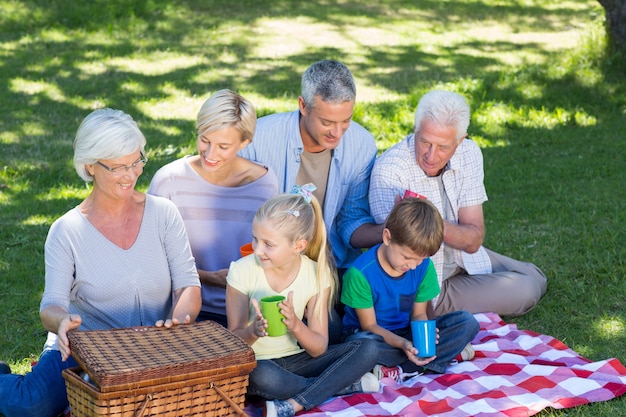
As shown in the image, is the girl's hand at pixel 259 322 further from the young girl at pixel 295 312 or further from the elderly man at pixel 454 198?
the elderly man at pixel 454 198

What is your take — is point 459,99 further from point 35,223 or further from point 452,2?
point 452,2

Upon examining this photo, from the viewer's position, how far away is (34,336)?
196 inches

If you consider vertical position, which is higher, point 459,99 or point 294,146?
point 459,99

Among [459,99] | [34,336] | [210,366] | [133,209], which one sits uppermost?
[459,99]

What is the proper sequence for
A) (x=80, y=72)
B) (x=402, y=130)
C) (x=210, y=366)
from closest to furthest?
(x=210, y=366), (x=402, y=130), (x=80, y=72)

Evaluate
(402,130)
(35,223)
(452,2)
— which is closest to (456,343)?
(35,223)

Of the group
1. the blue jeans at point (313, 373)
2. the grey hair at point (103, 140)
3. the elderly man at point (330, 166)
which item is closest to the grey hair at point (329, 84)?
the elderly man at point (330, 166)

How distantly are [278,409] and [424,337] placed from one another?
0.80 meters

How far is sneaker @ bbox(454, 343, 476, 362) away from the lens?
4.71 metres

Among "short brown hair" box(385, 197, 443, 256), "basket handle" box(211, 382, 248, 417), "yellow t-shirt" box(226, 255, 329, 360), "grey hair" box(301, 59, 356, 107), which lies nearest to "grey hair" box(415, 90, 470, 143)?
"grey hair" box(301, 59, 356, 107)

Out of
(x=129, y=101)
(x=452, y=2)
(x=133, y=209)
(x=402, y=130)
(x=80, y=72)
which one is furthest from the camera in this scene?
(x=452, y=2)

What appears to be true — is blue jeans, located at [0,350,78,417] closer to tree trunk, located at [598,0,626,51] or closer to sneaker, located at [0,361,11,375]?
sneaker, located at [0,361,11,375]

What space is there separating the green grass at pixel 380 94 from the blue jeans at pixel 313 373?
2.99 ft

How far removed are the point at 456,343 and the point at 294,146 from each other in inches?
56.0
